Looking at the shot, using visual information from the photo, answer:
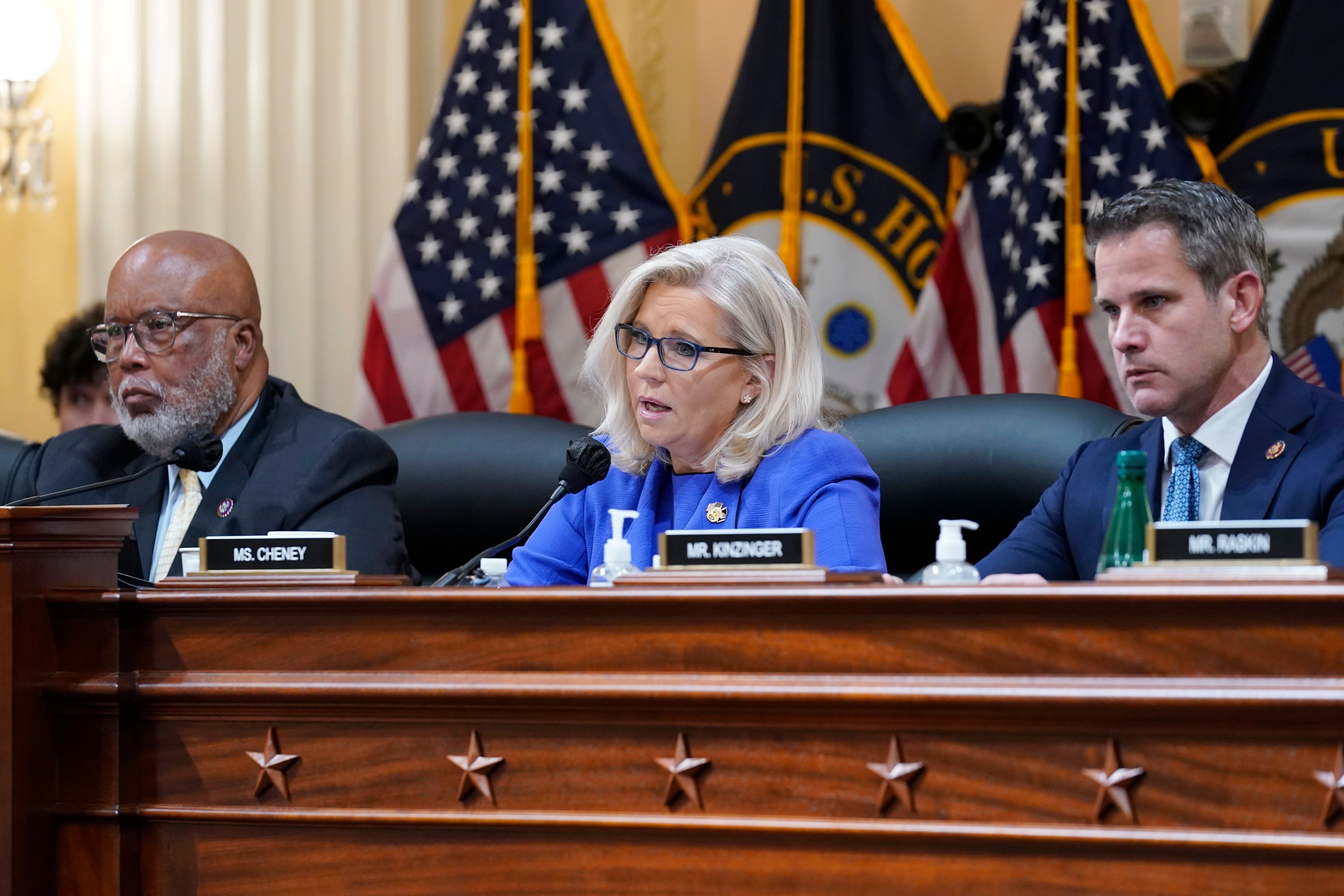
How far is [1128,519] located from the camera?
1685 millimetres

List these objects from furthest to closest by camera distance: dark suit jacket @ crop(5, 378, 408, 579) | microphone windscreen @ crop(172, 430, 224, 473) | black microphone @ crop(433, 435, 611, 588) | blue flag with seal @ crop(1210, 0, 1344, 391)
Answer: blue flag with seal @ crop(1210, 0, 1344, 391) < dark suit jacket @ crop(5, 378, 408, 579) < microphone windscreen @ crop(172, 430, 224, 473) < black microphone @ crop(433, 435, 611, 588)

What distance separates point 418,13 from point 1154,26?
2.18 meters

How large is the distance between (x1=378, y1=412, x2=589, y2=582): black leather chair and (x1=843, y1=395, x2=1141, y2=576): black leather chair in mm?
679

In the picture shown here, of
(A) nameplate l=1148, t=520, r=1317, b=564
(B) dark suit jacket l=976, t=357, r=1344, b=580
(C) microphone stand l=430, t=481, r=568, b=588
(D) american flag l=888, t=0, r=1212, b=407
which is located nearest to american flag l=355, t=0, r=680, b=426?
(D) american flag l=888, t=0, r=1212, b=407

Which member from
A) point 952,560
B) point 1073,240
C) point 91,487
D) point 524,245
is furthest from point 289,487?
point 1073,240

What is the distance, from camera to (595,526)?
2.40 meters

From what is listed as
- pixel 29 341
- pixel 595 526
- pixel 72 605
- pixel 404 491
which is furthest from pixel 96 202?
pixel 72 605

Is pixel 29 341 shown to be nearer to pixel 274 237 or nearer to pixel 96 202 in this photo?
pixel 96 202

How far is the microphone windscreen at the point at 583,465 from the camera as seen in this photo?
2035 millimetres

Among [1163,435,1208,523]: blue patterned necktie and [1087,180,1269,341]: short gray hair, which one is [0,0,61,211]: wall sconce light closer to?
[1087,180,1269,341]: short gray hair

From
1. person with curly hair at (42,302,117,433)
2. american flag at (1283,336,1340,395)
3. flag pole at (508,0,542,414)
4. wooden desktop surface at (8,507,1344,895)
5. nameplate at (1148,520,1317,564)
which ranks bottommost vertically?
wooden desktop surface at (8,507,1344,895)

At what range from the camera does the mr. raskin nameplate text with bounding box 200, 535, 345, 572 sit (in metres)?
1.77

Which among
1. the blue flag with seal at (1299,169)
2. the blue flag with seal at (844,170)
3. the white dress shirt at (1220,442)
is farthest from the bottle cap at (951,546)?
the blue flag with seal at (844,170)

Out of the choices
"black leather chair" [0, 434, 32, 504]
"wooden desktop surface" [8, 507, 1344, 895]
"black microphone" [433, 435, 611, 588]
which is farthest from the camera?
"black leather chair" [0, 434, 32, 504]
